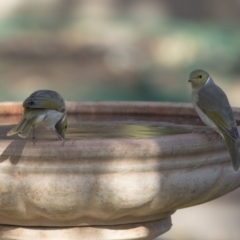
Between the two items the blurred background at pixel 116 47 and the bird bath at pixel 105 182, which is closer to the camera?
the bird bath at pixel 105 182

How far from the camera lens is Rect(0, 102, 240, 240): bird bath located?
284 centimetres

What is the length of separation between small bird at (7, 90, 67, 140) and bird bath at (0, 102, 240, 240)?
0.42 meters

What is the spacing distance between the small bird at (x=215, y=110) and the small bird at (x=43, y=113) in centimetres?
71

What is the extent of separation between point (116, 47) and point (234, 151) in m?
11.1

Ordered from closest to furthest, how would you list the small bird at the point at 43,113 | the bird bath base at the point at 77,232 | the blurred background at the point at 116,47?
1. the bird bath base at the point at 77,232
2. the small bird at the point at 43,113
3. the blurred background at the point at 116,47

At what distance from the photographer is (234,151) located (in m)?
3.21

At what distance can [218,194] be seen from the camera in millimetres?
3326

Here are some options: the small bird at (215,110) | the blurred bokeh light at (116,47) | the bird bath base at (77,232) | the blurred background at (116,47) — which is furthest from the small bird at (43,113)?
the blurred bokeh light at (116,47)

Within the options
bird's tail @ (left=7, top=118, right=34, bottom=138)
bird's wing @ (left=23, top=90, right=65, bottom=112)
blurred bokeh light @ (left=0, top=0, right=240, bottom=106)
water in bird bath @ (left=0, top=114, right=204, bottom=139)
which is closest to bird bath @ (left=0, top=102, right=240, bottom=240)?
bird's tail @ (left=7, top=118, right=34, bottom=138)

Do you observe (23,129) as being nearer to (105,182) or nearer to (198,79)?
(105,182)

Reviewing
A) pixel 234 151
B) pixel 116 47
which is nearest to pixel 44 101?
pixel 234 151

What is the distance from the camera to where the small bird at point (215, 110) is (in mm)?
3240

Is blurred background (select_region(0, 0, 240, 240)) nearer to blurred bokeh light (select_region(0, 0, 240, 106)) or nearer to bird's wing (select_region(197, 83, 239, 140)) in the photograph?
blurred bokeh light (select_region(0, 0, 240, 106))

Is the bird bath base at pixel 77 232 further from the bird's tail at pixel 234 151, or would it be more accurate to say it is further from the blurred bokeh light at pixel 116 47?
the blurred bokeh light at pixel 116 47
